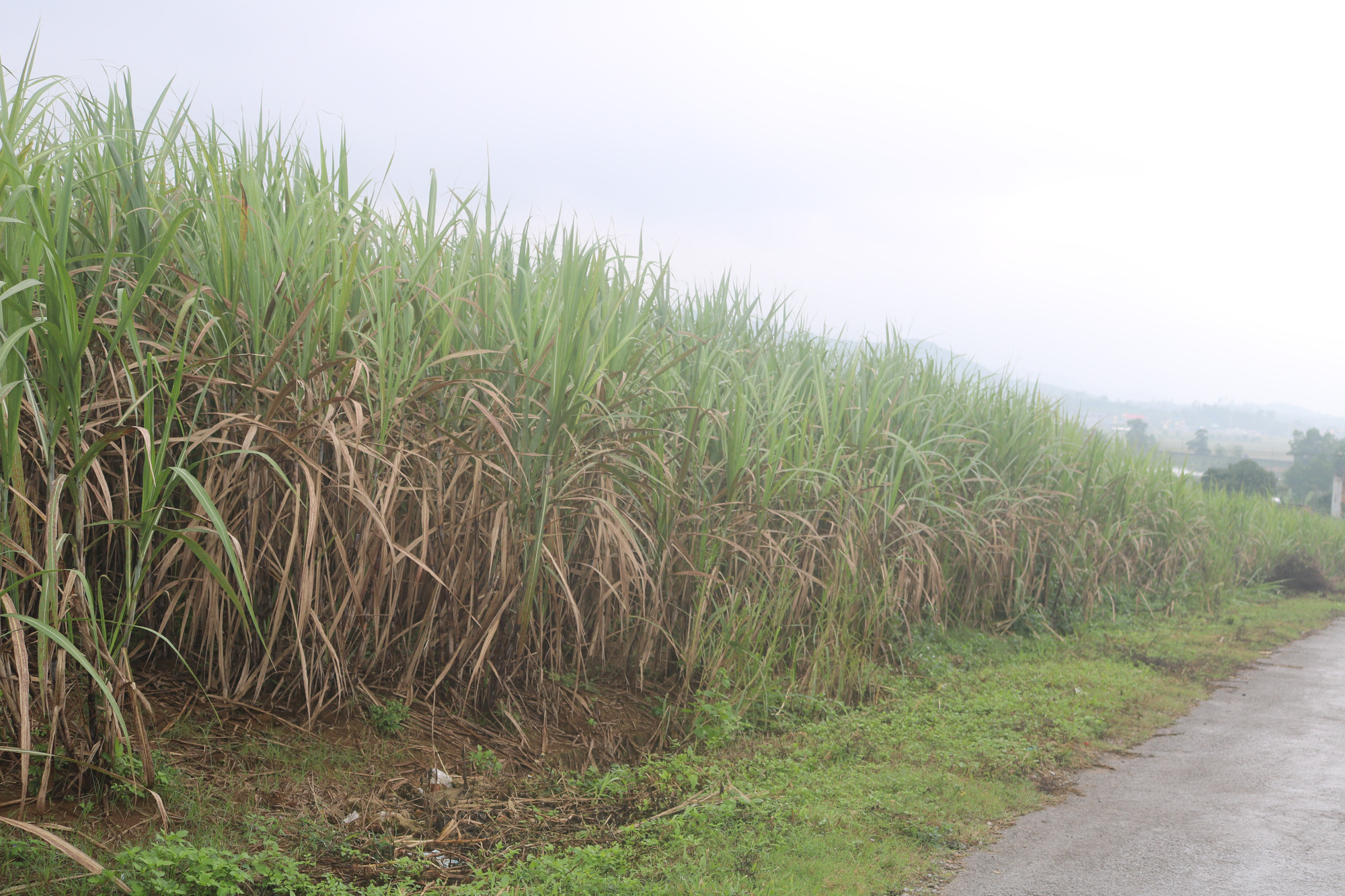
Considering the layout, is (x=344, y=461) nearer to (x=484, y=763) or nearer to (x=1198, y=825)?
(x=484, y=763)

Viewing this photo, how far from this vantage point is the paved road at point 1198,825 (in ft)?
9.53

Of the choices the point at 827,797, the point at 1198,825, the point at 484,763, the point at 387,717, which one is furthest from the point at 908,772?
the point at 387,717

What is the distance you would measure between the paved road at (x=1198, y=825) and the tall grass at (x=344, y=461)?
59.1 inches

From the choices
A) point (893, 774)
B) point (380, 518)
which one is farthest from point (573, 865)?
point (893, 774)

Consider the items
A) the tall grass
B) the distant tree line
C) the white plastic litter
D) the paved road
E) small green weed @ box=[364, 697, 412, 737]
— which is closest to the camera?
the tall grass

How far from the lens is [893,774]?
12.3 ft

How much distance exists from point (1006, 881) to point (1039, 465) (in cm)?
512

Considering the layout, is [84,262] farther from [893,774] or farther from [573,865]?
[893,774]

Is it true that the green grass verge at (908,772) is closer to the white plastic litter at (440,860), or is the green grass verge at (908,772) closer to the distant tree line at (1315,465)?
the white plastic litter at (440,860)

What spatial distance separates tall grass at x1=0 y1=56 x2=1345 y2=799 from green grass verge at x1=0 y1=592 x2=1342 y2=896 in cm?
35

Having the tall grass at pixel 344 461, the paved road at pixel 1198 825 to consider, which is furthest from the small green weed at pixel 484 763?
the paved road at pixel 1198 825

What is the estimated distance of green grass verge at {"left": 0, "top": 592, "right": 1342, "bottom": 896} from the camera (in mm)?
2434

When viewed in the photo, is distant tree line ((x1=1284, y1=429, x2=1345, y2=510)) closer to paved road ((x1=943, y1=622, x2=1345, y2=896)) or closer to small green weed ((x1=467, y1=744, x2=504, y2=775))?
paved road ((x1=943, y1=622, x2=1345, y2=896))

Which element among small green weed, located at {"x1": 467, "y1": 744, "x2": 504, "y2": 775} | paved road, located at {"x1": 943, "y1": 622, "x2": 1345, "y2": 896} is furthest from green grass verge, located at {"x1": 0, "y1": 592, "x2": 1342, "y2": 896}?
small green weed, located at {"x1": 467, "y1": 744, "x2": 504, "y2": 775}
